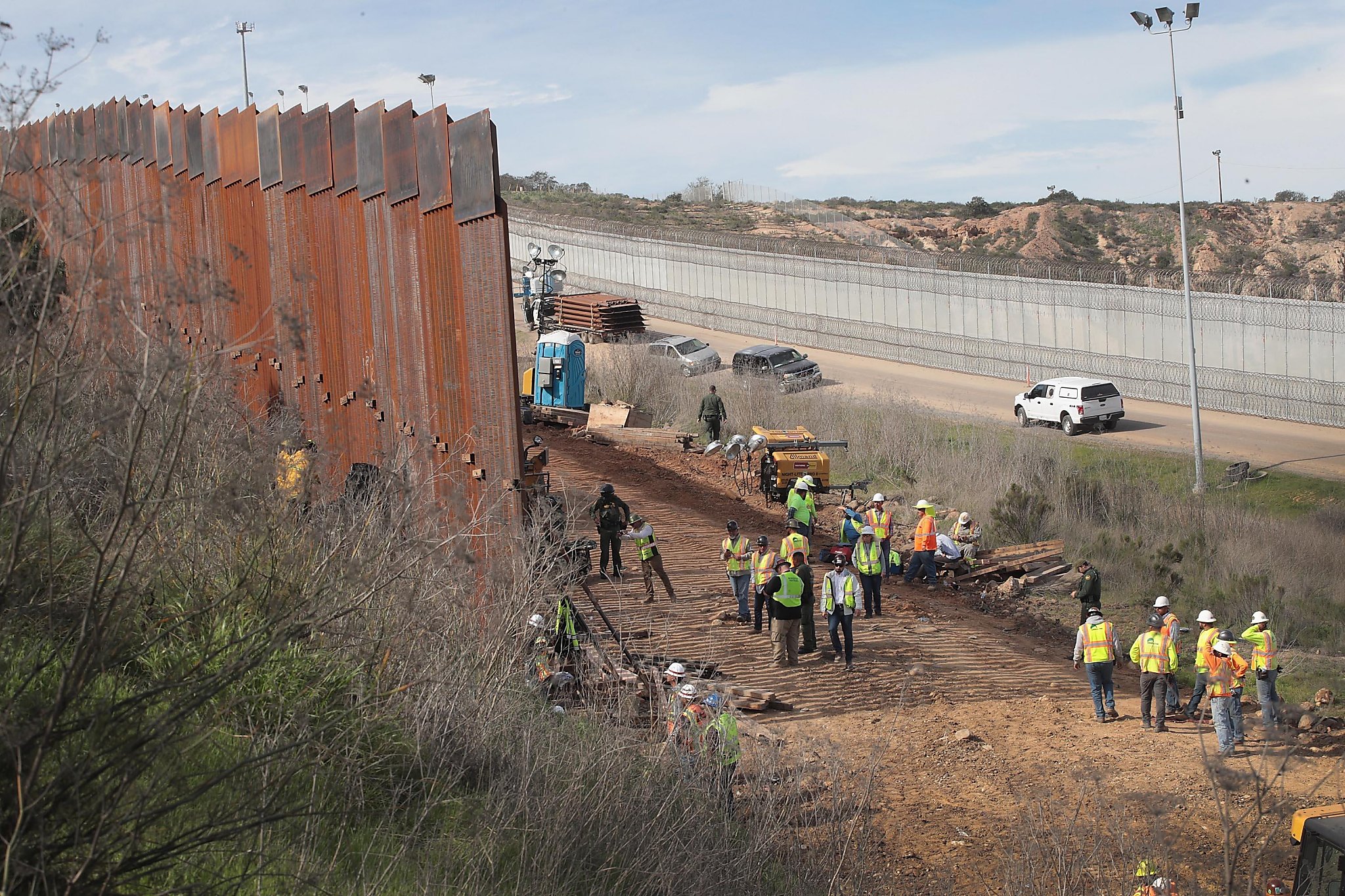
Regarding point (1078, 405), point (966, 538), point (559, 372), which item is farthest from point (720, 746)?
point (1078, 405)

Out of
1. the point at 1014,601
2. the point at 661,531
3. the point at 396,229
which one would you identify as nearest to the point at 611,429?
the point at 661,531

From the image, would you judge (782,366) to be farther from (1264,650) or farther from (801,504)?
(1264,650)

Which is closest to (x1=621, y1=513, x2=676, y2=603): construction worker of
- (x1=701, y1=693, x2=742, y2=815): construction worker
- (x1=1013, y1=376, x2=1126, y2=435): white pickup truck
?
(x1=701, y1=693, x2=742, y2=815): construction worker

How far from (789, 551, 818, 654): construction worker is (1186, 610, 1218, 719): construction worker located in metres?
4.39

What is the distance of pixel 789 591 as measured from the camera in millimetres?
14461

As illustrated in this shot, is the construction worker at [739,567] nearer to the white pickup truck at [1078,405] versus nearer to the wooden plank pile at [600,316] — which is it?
the white pickup truck at [1078,405]

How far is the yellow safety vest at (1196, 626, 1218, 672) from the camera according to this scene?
1293 centimetres

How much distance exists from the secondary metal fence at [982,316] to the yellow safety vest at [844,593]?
24.4 metres

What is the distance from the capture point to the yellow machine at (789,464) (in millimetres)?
24781

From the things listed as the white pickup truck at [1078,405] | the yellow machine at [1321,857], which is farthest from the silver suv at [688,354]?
the yellow machine at [1321,857]

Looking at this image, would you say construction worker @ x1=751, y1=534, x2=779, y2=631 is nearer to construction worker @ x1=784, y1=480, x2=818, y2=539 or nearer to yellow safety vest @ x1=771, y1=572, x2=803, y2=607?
yellow safety vest @ x1=771, y1=572, x2=803, y2=607

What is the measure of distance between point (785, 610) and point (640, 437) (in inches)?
633

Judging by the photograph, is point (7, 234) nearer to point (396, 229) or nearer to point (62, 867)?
point (62, 867)

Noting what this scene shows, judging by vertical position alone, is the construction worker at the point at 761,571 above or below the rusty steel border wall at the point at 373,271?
below
